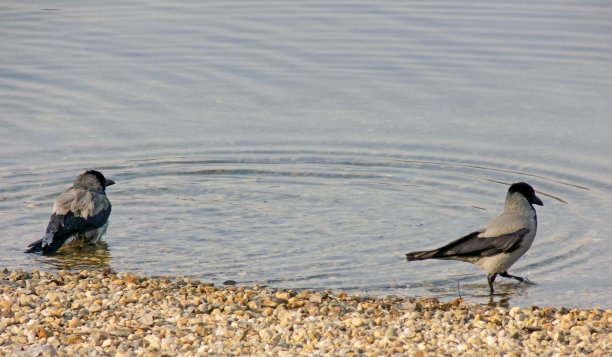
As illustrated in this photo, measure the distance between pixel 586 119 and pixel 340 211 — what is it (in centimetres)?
571

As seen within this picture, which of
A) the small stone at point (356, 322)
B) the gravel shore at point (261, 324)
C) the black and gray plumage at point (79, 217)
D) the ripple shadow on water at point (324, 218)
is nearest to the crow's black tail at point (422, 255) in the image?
the ripple shadow on water at point (324, 218)

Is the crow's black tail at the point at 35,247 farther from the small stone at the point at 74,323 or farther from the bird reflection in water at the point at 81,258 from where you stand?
the small stone at the point at 74,323

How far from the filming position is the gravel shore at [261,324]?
7.21 m

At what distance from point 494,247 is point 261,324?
312 cm

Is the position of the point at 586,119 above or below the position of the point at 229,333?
above

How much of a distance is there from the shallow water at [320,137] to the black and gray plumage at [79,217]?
0.18 metres

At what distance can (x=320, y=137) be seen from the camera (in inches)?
597

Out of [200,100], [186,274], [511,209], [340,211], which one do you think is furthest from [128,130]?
[511,209]

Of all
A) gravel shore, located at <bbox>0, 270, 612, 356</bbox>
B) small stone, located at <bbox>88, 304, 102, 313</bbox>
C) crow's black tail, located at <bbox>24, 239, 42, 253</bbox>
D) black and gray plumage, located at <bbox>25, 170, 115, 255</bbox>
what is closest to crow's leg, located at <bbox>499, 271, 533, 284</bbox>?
gravel shore, located at <bbox>0, 270, 612, 356</bbox>

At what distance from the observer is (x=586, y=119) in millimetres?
15633

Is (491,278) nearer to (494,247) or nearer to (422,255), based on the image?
(494,247)

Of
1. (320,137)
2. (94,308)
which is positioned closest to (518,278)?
(94,308)

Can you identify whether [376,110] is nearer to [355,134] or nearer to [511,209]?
[355,134]

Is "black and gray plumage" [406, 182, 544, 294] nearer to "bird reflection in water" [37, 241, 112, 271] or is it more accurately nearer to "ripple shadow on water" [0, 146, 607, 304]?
"ripple shadow on water" [0, 146, 607, 304]
